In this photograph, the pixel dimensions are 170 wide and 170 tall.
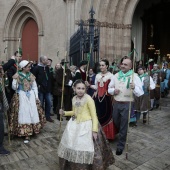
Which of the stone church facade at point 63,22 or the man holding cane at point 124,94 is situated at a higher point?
the stone church facade at point 63,22

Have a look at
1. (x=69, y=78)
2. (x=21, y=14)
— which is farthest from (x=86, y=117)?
(x=21, y=14)

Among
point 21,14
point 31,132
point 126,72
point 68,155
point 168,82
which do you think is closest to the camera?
point 68,155

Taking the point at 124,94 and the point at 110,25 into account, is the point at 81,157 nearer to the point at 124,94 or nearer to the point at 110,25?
the point at 124,94

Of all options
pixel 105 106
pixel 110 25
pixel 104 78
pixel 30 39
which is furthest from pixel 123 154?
pixel 30 39

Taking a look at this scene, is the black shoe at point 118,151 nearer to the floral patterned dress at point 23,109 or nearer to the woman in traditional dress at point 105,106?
the woman in traditional dress at point 105,106

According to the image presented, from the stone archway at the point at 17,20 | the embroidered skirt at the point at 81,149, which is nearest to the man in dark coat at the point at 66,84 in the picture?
the embroidered skirt at the point at 81,149

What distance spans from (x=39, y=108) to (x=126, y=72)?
81.4 inches

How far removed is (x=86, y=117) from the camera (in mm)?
3312

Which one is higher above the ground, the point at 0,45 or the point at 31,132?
the point at 0,45

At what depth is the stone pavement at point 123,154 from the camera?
372 centimetres

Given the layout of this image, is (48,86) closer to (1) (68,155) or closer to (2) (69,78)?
(2) (69,78)

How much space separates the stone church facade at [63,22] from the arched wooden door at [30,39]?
0.30m

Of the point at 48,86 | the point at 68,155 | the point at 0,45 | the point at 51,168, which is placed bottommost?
the point at 51,168

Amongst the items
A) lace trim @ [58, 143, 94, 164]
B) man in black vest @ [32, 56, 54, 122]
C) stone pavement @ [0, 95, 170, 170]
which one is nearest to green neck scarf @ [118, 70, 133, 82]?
stone pavement @ [0, 95, 170, 170]
